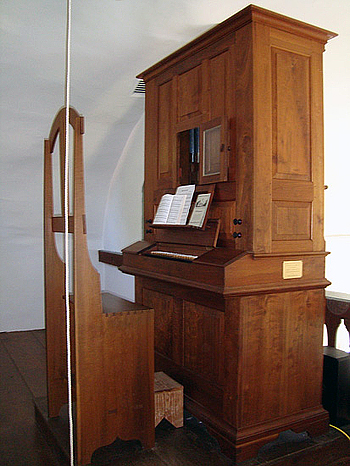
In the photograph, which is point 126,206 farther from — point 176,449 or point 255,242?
point 176,449

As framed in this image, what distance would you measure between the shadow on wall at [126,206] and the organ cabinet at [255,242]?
2.10m

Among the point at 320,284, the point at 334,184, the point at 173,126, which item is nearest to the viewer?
the point at 320,284

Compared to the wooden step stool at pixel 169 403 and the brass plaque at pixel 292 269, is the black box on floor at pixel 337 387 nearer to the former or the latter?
the brass plaque at pixel 292 269

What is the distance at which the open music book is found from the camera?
117 inches

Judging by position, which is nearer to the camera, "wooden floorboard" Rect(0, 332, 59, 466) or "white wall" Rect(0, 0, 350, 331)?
"wooden floorboard" Rect(0, 332, 59, 466)

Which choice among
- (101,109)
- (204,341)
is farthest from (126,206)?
(204,341)

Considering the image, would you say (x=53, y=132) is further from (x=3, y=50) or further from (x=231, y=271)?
(x=3, y=50)

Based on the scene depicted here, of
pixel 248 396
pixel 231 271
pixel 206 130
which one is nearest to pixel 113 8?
pixel 206 130

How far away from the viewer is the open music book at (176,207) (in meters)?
2.98

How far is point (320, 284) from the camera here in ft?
9.06

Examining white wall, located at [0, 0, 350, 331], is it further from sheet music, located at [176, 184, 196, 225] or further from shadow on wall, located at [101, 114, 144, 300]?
sheet music, located at [176, 184, 196, 225]

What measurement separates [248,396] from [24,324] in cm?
342

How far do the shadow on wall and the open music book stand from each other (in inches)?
75.4

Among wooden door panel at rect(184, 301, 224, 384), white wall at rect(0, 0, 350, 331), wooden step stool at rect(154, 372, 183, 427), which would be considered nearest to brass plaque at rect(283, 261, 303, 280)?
wooden door panel at rect(184, 301, 224, 384)
